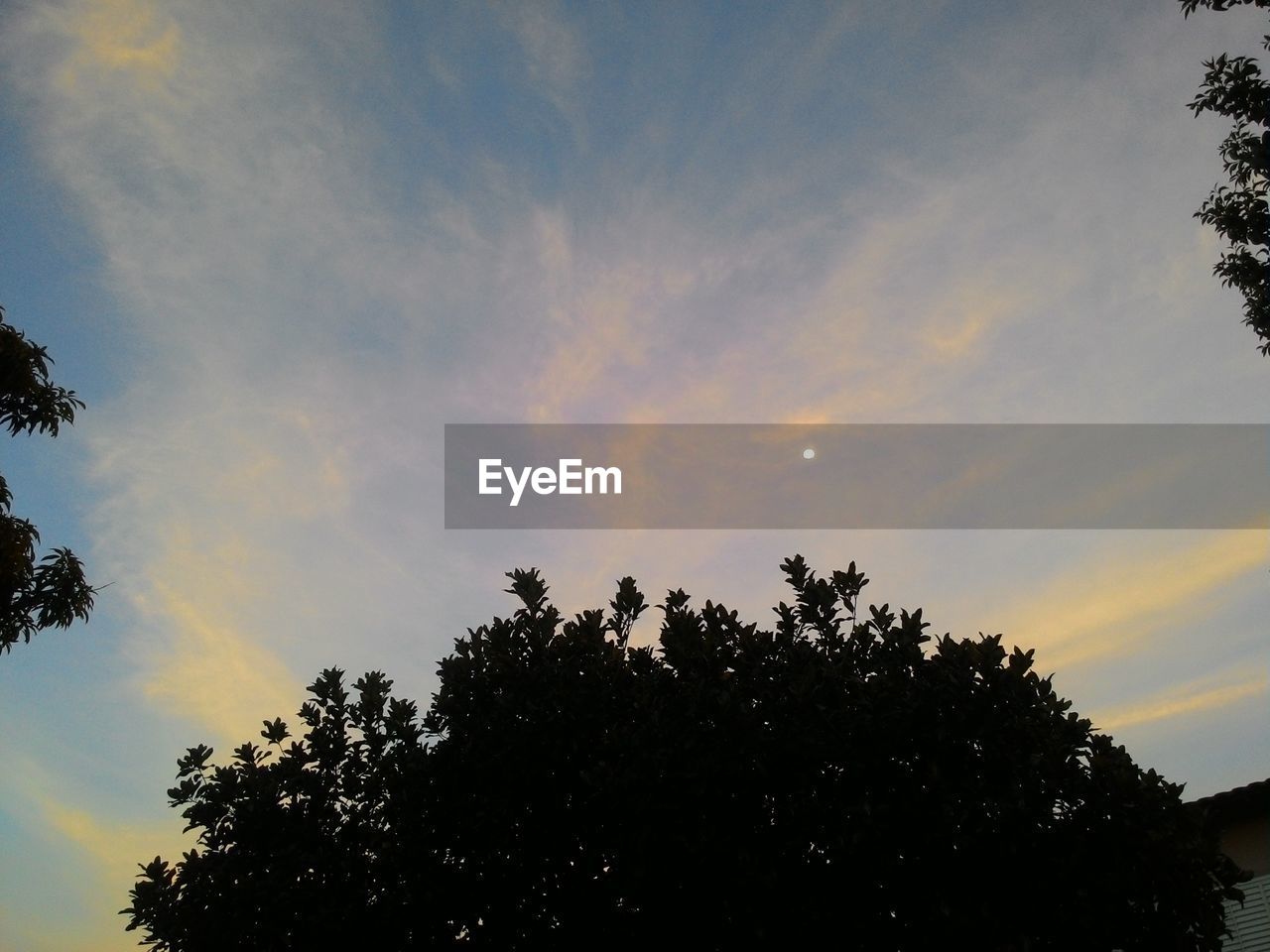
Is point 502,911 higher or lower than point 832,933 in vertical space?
higher

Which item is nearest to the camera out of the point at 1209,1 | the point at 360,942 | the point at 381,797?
the point at 360,942

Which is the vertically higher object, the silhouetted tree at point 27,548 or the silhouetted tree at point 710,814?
the silhouetted tree at point 27,548

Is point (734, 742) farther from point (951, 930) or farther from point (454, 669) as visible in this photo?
point (454, 669)

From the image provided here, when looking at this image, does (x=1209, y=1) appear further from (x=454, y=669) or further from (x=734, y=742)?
(x=454, y=669)

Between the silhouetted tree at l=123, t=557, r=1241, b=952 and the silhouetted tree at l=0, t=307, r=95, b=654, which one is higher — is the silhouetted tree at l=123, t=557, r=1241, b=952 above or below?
below

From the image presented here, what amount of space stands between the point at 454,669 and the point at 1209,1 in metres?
19.4

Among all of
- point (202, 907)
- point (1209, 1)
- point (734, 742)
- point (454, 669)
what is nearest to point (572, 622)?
point (454, 669)

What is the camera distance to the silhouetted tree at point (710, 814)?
35.4ft

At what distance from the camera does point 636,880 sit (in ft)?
37.0

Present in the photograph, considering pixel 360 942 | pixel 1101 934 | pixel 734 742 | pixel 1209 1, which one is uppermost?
pixel 1209 1

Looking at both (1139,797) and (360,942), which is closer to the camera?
(1139,797)

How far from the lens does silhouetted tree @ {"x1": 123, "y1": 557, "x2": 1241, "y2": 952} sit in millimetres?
10789

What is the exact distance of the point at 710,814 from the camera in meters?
11.6

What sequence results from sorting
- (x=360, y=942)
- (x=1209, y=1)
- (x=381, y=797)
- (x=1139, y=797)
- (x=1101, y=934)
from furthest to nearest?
(x=1209, y=1) < (x=381, y=797) < (x=360, y=942) < (x=1139, y=797) < (x=1101, y=934)
